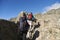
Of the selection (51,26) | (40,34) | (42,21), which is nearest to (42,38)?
(40,34)

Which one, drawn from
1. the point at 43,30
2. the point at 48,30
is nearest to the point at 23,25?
the point at 43,30

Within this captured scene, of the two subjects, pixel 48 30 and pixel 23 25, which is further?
pixel 48 30

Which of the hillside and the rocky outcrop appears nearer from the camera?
the hillside

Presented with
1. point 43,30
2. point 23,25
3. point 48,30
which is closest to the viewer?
point 23,25

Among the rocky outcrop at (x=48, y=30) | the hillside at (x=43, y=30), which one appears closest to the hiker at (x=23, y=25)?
the hillside at (x=43, y=30)

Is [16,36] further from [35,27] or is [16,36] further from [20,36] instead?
[35,27]

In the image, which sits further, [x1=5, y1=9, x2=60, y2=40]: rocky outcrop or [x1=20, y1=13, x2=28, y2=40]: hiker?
[x1=5, y1=9, x2=60, y2=40]: rocky outcrop

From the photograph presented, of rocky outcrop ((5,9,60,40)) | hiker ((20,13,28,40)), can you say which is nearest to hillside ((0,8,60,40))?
rocky outcrop ((5,9,60,40))

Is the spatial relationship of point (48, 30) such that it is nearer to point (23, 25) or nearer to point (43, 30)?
point (43, 30)

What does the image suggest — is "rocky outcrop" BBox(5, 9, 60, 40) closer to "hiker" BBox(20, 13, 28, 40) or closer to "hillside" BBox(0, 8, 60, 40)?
"hillside" BBox(0, 8, 60, 40)

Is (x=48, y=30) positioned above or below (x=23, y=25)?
below

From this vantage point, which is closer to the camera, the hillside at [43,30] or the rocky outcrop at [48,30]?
the hillside at [43,30]

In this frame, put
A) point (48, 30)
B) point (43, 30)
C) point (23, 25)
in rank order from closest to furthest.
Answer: point (23, 25), point (48, 30), point (43, 30)

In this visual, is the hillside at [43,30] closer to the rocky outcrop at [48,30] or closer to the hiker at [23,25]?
the rocky outcrop at [48,30]
